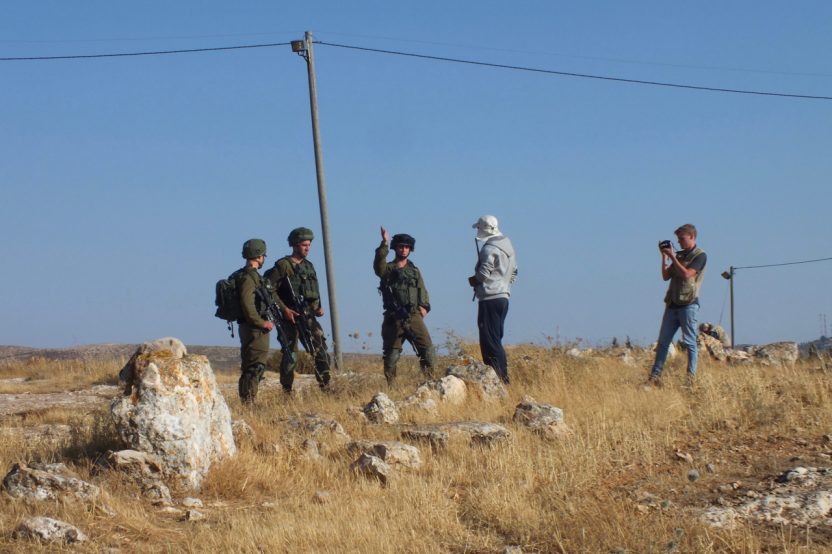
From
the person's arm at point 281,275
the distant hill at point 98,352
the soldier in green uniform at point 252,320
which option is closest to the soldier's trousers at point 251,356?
the soldier in green uniform at point 252,320

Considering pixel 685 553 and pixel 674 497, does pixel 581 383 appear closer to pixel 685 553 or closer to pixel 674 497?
pixel 674 497

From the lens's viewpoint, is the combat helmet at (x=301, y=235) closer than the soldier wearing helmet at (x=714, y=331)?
Yes

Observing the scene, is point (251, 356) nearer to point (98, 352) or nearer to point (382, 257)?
point (382, 257)

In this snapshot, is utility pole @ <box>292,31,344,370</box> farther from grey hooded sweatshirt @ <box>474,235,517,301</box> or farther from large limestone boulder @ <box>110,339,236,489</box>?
large limestone boulder @ <box>110,339,236,489</box>

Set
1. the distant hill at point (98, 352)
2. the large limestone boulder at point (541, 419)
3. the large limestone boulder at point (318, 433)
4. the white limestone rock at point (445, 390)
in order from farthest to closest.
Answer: the distant hill at point (98, 352)
the white limestone rock at point (445, 390)
the large limestone boulder at point (541, 419)
the large limestone boulder at point (318, 433)

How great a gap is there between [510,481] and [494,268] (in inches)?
168

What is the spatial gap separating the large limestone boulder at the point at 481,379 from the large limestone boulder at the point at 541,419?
1468 mm

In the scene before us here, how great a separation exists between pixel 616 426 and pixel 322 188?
9403 millimetres

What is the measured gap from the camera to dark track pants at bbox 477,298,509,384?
10.4 metres

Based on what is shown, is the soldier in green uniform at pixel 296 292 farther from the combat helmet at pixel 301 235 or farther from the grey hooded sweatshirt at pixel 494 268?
the grey hooded sweatshirt at pixel 494 268

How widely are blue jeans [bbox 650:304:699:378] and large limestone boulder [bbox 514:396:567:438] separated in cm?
263

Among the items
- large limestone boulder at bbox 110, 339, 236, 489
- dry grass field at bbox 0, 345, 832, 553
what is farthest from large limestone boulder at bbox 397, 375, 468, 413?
large limestone boulder at bbox 110, 339, 236, 489

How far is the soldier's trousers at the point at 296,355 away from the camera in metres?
10.3

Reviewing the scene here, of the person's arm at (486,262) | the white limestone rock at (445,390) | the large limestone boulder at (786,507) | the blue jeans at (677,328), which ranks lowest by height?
the large limestone boulder at (786,507)
